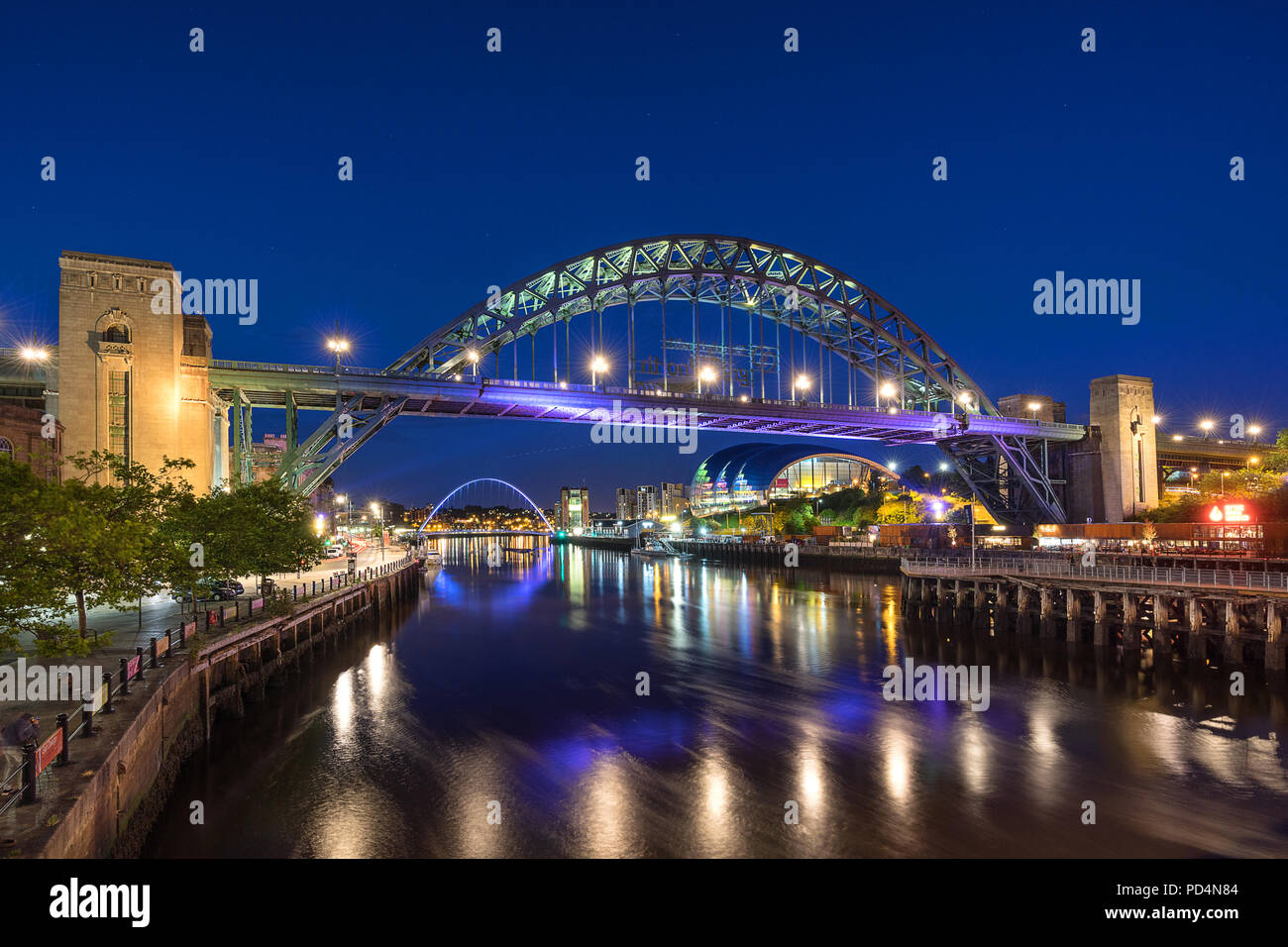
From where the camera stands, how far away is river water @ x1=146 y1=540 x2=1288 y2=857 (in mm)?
14992

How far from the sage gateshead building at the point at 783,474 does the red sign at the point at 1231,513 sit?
319 feet

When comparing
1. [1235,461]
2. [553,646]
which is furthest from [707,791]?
[1235,461]

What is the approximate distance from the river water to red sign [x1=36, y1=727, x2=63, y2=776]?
450 cm

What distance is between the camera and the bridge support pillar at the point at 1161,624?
29906 mm

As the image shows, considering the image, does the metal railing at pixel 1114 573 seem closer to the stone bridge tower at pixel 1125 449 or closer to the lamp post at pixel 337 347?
the stone bridge tower at pixel 1125 449

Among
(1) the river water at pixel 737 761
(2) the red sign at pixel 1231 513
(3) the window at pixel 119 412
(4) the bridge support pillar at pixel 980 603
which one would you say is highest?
(3) the window at pixel 119 412

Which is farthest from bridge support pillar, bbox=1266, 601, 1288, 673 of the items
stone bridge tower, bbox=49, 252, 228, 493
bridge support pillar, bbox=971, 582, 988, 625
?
stone bridge tower, bbox=49, 252, 228, 493

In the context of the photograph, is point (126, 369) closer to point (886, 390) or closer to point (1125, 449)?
point (886, 390)

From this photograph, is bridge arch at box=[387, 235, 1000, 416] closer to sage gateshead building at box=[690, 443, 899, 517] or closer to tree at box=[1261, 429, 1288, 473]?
tree at box=[1261, 429, 1288, 473]

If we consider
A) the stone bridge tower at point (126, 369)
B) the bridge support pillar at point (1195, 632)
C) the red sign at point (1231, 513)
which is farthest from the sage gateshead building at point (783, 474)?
the stone bridge tower at point (126, 369)

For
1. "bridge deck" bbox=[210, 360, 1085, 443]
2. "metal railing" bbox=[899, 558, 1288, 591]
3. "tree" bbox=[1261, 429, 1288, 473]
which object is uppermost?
"bridge deck" bbox=[210, 360, 1085, 443]

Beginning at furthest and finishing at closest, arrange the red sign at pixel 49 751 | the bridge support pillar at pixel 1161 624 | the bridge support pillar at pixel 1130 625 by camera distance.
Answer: the bridge support pillar at pixel 1130 625 < the bridge support pillar at pixel 1161 624 < the red sign at pixel 49 751

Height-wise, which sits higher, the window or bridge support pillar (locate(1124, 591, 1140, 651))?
the window
